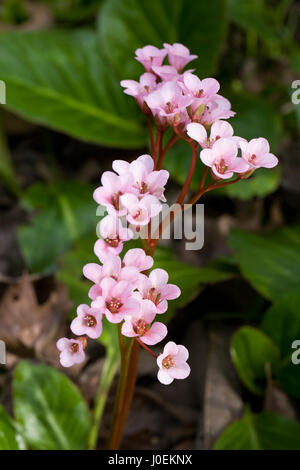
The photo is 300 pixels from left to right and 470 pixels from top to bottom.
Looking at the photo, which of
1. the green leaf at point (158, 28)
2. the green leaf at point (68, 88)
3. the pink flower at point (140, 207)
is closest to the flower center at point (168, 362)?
the pink flower at point (140, 207)

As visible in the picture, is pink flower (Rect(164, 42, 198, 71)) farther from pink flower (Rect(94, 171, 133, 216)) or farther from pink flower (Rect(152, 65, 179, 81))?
pink flower (Rect(94, 171, 133, 216))

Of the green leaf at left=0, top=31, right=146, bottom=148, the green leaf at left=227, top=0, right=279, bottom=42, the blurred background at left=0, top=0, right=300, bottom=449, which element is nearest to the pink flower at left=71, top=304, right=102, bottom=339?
the blurred background at left=0, top=0, right=300, bottom=449

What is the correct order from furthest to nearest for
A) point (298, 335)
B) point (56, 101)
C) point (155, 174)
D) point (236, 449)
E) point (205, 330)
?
point (56, 101) → point (205, 330) → point (298, 335) → point (236, 449) → point (155, 174)

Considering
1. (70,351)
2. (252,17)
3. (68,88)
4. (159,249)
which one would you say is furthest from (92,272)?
(252,17)

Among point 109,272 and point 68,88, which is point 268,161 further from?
point 68,88

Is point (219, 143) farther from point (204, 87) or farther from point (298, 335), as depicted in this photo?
point (298, 335)

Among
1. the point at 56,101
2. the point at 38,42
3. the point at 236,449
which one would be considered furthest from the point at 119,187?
the point at 38,42

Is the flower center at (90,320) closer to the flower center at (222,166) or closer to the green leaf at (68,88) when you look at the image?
the flower center at (222,166)
